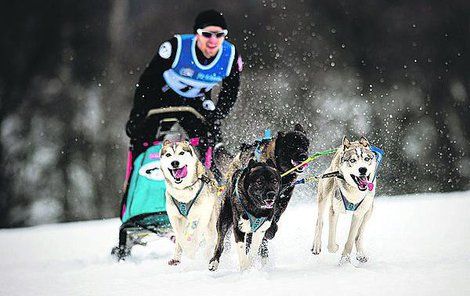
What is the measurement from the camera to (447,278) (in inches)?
163

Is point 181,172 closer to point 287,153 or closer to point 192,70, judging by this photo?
point 287,153

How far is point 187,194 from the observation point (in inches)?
191

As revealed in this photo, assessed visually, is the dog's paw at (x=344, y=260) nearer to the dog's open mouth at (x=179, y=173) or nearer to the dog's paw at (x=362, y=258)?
the dog's paw at (x=362, y=258)

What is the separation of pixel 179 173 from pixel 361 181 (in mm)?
1064

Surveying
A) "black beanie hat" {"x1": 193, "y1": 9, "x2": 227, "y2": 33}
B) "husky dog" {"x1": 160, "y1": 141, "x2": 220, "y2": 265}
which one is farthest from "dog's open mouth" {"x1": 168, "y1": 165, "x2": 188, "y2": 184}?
"black beanie hat" {"x1": 193, "y1": 9, "x2": 227, "y2": 33}

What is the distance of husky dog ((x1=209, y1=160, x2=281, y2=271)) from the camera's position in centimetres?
434

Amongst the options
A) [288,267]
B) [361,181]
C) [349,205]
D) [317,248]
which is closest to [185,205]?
[288,267]

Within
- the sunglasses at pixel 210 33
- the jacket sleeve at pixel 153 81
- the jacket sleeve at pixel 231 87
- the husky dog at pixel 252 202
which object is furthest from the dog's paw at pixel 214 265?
the sunglasses at pixel 210 33

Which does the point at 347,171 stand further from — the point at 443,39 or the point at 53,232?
the point at 443,39

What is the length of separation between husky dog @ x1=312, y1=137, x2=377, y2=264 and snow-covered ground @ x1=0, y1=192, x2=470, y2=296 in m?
0.18

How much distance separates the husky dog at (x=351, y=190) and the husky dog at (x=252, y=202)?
442mm

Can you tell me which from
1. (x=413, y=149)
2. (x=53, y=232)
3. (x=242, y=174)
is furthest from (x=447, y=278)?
(x=413, y=149)

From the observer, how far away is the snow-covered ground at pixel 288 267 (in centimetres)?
413

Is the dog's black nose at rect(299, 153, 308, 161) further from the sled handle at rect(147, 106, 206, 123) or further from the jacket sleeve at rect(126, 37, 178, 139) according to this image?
the jacket sleeve at rect(126, 37, 178, 139)
